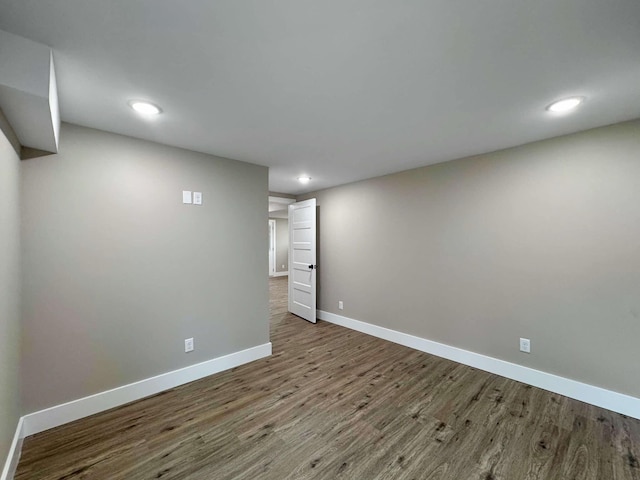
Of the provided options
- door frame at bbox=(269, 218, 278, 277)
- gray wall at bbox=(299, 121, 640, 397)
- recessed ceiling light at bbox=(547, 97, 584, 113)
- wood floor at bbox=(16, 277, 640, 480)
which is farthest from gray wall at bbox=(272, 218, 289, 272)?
recessed ceiling light at bbox=(547, 97, 584, 113)

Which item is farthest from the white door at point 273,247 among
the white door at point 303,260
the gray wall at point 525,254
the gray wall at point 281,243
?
the gray wall at point 525,254

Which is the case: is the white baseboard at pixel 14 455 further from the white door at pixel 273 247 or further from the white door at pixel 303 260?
Result: the white door at pixel 273 247

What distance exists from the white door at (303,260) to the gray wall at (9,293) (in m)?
3.30

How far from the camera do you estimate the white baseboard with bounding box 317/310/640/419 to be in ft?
6.89

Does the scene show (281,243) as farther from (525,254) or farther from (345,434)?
(345,434)

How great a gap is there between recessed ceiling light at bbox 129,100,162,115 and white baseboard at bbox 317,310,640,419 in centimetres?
365

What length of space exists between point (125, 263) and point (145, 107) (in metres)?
1.33

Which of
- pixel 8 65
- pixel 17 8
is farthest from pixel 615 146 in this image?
pixel 8 65

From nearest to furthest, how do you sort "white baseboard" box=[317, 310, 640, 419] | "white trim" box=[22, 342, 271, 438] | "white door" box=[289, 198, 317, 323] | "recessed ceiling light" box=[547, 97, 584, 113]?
"recessed ceiling light" box=[547, 97, 584, 113] → "white trim" box=[22, 342, 271, 438] → "white baseboard" box=[317, 310, 640, 419] → "white door" box=[289, 198, 317, 323]

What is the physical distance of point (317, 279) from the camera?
4.80 m

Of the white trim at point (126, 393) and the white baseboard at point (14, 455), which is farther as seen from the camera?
the white trim at point (126, 393)

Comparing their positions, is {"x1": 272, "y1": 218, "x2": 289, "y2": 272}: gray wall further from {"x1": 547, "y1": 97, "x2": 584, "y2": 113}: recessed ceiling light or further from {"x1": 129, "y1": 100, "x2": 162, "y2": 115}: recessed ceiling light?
{"x1": 547, "y1": 97, "x2": 584, "y2": 113}: recessed ceiling light

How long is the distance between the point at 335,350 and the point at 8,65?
352 cm

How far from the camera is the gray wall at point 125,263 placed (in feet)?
6.29
